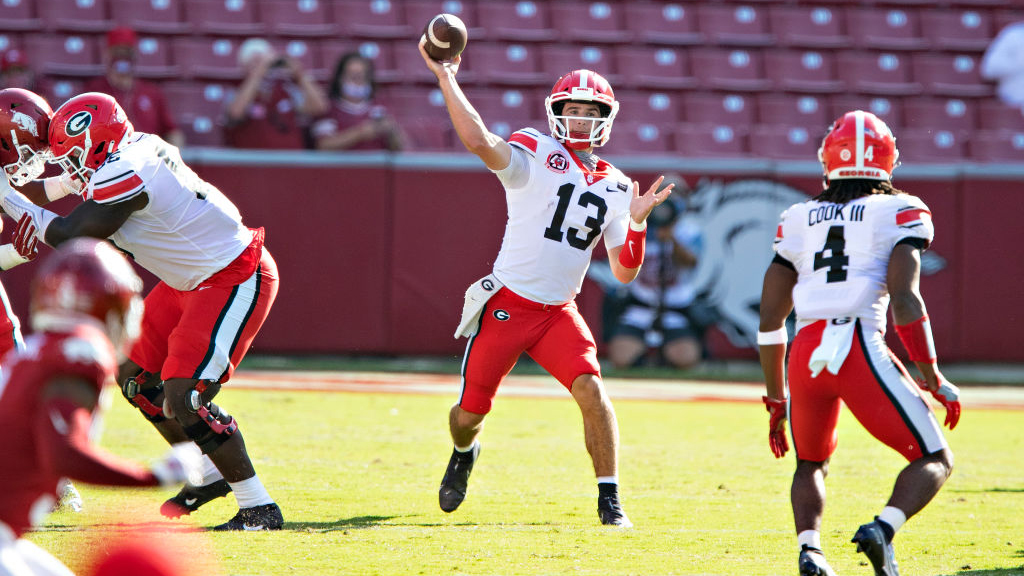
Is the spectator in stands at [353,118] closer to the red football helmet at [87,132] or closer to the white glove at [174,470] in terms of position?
the red football helmet at [87,132]

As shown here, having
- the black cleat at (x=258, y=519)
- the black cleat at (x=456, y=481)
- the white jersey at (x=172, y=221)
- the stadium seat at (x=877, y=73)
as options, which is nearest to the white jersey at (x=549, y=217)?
the black cleat at (x=456, y=481)

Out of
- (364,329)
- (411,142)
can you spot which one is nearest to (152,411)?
(364,329)

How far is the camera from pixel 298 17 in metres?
13.4

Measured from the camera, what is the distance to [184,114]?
1234 cm

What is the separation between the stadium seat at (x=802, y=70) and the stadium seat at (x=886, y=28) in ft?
1.70

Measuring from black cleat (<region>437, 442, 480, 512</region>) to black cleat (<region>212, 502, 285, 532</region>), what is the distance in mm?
740

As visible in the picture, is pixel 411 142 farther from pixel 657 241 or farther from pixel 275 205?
pixel 657 241

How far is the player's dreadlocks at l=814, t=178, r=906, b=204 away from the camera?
4.29 m

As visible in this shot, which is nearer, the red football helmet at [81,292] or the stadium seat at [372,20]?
the red football helmet at [81,292]

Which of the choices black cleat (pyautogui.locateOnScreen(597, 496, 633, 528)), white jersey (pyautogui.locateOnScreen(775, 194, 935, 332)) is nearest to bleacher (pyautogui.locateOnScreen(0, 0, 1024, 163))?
black cleat (pyautogui.locateOnScreen(597, 496, 633, 528))

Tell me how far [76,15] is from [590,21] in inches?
213

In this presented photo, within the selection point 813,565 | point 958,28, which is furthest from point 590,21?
point 813,565

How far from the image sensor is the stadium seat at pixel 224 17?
13219 millimetres

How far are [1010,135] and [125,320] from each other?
39.6 ft
